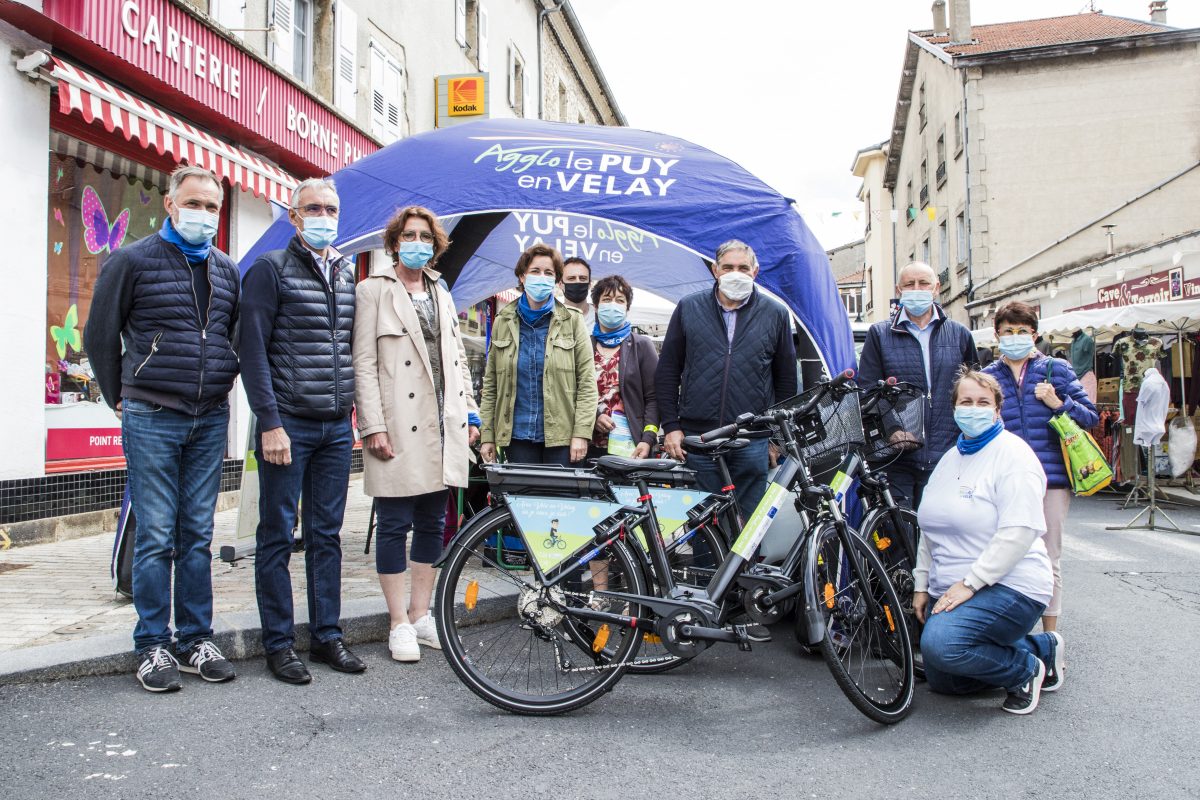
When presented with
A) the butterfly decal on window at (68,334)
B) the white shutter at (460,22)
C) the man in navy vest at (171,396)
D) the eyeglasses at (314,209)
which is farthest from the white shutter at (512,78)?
the man in navy vest at (171,396)

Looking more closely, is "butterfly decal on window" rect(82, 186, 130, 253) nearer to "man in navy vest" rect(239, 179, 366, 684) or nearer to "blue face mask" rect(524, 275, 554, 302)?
"man in navy vest" rect(239, 179, 366, 684)

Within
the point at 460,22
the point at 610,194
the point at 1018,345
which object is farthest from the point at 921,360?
the point at 460,22

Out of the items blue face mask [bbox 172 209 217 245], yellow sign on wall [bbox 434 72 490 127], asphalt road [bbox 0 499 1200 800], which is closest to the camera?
asphalt road [bbox 0 499 1200 800]

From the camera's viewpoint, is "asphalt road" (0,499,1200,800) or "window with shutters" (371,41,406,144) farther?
"window with shutters" (371,41,406,144)

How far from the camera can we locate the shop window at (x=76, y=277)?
24.4ft

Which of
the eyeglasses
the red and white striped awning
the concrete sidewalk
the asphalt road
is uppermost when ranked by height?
the red and white striped awning

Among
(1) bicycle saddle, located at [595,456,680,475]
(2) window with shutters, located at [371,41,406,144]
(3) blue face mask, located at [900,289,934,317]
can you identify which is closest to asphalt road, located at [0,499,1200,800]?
(1) bicycle saddle, located at [595,456,680,475]

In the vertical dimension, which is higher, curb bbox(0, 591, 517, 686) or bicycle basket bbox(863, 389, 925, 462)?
bicycle basket bbox(863, 389, 925, 462)

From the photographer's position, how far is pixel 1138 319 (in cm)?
1045

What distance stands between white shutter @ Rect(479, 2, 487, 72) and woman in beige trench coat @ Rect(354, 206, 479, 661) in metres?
15.3

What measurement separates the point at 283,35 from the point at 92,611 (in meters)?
8.50

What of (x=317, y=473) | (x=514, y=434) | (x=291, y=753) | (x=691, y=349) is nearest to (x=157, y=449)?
(x=317, y=473)

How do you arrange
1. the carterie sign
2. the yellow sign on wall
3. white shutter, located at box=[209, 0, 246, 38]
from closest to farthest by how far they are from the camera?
the carterie sign
white shutter, located at box=[209, 0, 246, 38]
the yellow sign on wall

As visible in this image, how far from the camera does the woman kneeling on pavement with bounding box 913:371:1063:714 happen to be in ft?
12.0
